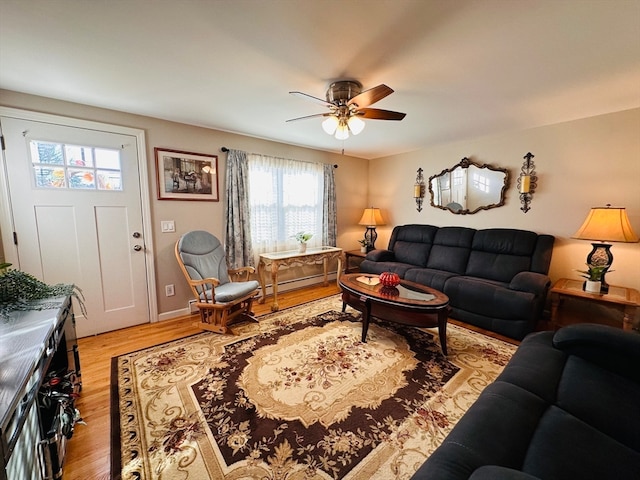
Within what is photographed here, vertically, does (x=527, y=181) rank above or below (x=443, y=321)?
above

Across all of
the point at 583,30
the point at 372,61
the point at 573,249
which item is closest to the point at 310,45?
the point at 372,61

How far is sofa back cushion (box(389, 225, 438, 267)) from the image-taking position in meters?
4.07

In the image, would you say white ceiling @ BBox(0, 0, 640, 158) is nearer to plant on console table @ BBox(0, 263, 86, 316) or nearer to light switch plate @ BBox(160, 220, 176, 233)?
light switch plate @ BBox(160, 220, 176, 233)

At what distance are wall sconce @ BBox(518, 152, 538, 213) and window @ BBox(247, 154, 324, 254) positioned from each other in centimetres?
283

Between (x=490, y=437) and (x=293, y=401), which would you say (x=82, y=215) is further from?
(x=490, y=437)

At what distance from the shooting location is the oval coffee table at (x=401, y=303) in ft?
7.62

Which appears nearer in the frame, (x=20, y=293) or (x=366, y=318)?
(x=20, y=293)

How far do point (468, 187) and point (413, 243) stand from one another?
1150 millimetres

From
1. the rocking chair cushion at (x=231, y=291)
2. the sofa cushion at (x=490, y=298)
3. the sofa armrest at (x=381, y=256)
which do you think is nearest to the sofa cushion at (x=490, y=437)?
the sofa cushion at (x=490, y=298)

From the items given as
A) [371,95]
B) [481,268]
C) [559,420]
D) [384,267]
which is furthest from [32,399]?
[481,268]

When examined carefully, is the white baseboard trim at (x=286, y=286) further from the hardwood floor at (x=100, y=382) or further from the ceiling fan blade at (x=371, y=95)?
the ceiling fan blade at (x=371, y=95)

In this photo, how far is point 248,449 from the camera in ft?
4.82

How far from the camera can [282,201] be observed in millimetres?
4133

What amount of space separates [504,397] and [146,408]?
2104 millimetres
